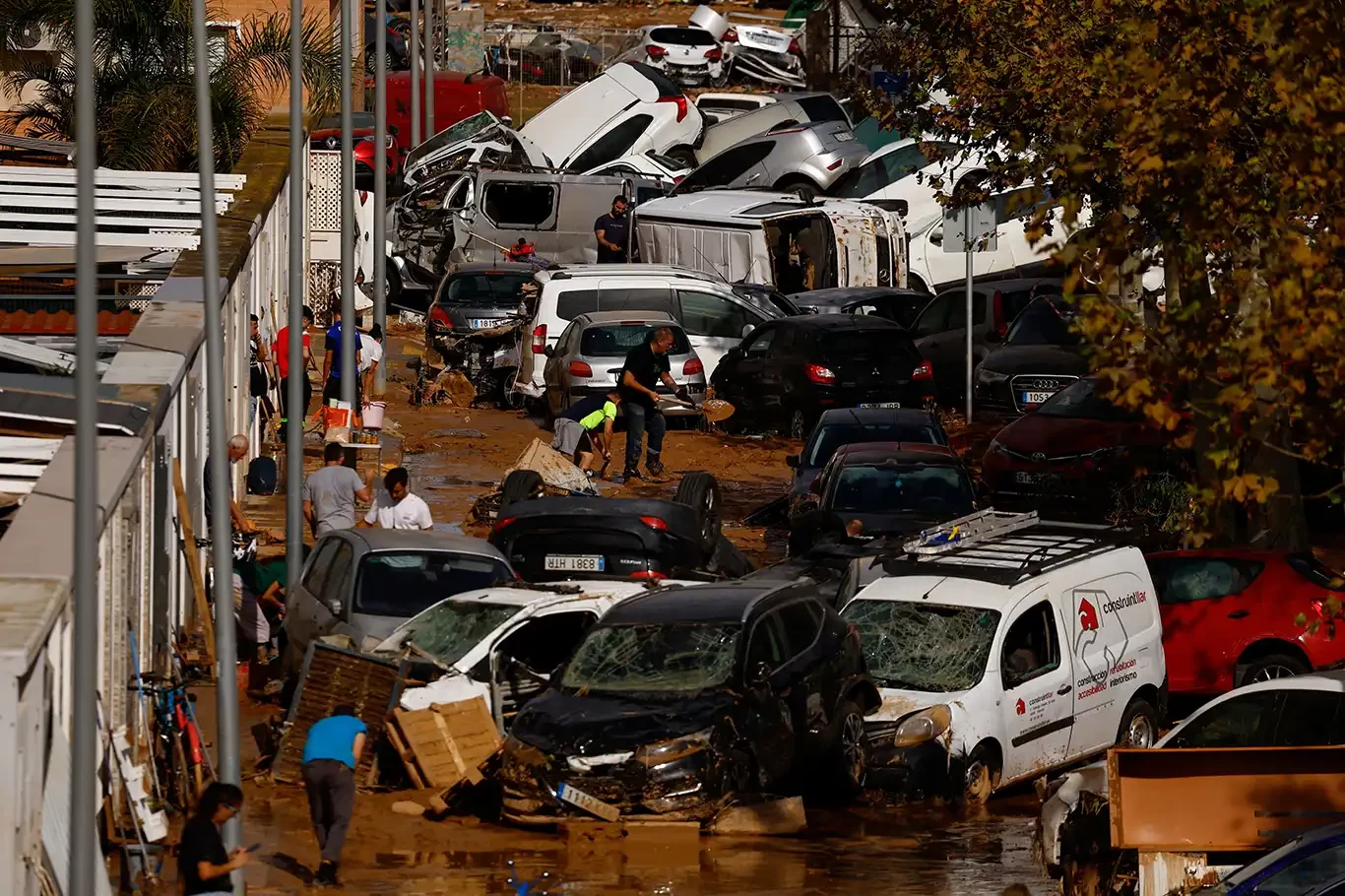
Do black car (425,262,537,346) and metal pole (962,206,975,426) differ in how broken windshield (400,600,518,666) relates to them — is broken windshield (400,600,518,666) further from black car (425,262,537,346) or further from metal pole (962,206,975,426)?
black car (425,262,537,346)

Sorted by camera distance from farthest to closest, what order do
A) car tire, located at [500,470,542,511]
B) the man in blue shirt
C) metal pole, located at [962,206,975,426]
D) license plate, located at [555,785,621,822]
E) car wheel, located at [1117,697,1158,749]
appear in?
metal pole, located at [962,206,975,426]
car tire, located at [500,470,542,511]
car wheel, located at [1117,697,1158,749]
license plate, located at [555,785,621,822]
the man in blue shirt

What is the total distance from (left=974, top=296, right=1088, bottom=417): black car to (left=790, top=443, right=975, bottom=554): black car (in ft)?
23.4

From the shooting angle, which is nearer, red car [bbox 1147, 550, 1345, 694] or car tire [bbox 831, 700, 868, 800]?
car tire [bbox 831, 700, 868, 800]

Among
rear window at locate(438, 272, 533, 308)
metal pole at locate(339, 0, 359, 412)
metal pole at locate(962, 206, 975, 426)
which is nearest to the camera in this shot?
metal pole at locate(339, 0, 359, 412)

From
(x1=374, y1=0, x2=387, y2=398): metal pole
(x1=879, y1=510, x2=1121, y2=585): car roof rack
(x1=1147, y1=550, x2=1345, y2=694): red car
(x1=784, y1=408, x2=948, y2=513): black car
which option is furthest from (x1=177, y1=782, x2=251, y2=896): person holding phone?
(x1=374, y1=0, x2=387, y2=398): metal pole

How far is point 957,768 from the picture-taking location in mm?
13586

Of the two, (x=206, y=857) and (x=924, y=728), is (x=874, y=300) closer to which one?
(x=924, y=728)

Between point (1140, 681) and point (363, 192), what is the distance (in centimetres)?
2648

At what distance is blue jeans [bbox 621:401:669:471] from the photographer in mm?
24031

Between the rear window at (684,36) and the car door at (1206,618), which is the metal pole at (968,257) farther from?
the rear window at (684,36)

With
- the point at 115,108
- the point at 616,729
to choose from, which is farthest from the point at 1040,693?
the point at 115,108

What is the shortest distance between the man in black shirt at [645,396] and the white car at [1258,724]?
40.3 ft

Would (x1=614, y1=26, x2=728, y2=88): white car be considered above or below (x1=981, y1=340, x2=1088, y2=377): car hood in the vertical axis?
above

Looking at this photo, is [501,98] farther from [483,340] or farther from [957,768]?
[957,768]
